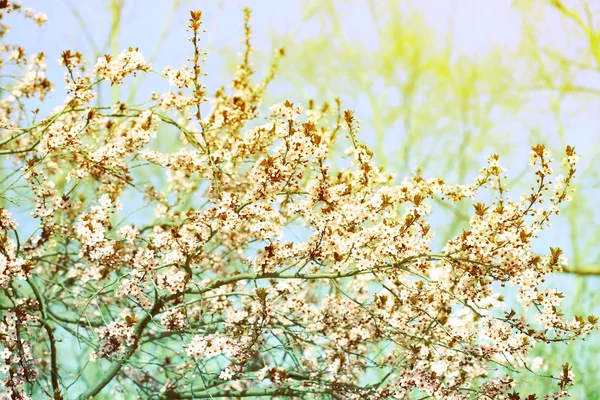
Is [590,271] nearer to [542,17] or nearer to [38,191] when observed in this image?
[542,17]

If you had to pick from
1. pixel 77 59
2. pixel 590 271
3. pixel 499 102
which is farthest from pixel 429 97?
pixel 77 59

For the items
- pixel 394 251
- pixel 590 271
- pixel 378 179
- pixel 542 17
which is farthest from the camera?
pixel 542 17

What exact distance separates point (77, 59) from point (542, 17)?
33.3 feet

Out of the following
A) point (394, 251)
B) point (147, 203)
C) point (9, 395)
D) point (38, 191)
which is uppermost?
point (147, 203)

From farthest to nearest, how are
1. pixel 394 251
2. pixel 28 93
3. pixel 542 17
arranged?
1. pixel 542 17
2. pixel 28 93
3. pixel 394 251

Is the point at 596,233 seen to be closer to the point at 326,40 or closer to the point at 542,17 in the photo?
the point at 542,17

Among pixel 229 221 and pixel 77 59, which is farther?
pixel 77 59

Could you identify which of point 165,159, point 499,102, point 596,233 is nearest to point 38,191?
point 165,159

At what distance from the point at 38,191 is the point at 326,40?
381 inches

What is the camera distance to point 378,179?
4.02 m

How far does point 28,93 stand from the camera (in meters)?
4.53

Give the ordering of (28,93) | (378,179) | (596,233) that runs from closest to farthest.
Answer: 1. (378,179)
2. (28,93)
3. (596,233)

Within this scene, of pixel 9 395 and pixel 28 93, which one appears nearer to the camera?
pixel 9 395

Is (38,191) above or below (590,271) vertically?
below
